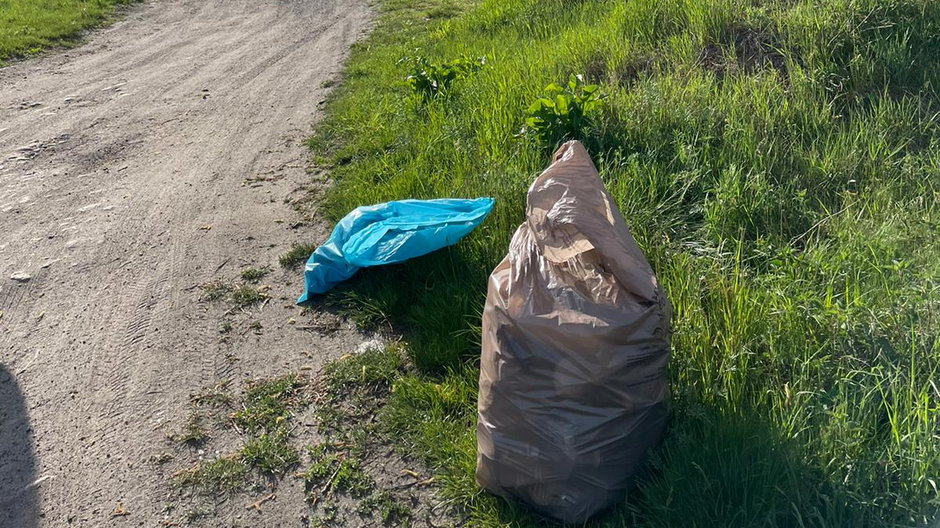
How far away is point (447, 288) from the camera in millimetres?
3912

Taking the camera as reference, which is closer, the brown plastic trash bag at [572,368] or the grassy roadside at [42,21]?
the brown plastic trash bag at [572,368]

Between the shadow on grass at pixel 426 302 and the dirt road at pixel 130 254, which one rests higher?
the dirt road at pixel 130 254

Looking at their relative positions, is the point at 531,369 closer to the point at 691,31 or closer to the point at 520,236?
the point at 520,236

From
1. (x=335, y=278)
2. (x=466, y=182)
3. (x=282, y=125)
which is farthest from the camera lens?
(x=282, y=125)

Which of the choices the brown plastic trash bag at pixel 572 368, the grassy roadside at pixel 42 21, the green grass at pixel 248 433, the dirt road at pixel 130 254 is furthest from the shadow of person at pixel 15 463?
the grassy roadside at pixel 42 21

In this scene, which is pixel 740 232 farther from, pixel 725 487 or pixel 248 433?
pixel 248 433

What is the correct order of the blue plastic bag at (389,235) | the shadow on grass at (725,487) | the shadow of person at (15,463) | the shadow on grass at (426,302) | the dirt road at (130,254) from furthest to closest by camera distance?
the blue plastic bag at (389,235)
the shadow on grass at (426,302)
the dirt road at (130,254)
the shadow of person at (15,463)
the shadow on grass at (725,487)

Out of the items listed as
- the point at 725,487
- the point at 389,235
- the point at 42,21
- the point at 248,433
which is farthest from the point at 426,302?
the point at 42,21

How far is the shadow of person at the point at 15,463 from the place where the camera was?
9.75ft

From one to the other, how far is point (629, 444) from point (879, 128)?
8.36 ft

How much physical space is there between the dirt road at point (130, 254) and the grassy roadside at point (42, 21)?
82 centimetres

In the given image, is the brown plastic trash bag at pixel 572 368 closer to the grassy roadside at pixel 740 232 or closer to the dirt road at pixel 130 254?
the grassy roadside at pixel 740 232

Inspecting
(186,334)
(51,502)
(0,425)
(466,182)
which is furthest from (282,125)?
(51,502)

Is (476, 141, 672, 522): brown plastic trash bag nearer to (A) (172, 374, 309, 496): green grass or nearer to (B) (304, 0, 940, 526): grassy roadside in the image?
(B) (304, 0, 940, 526): grassy roadside
